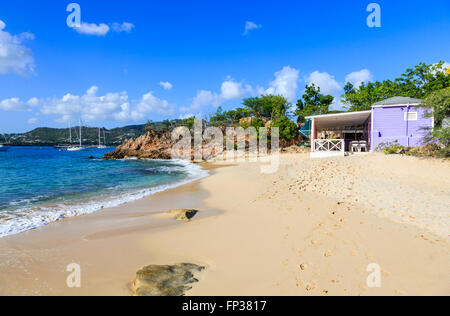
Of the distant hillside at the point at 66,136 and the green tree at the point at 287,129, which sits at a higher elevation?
the distant hillside at the point at 66,136

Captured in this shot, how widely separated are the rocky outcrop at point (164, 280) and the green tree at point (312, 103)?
38190 mm

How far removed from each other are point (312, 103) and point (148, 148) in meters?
31.5

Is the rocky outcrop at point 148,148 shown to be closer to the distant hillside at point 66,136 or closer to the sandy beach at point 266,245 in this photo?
the sandy beach at point 266,245

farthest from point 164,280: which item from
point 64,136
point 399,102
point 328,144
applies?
point 64,136

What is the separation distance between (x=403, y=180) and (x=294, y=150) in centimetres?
1929

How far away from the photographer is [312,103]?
40156 mm

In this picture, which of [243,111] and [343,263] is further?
[243,111]

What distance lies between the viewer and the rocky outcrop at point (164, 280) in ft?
10.0

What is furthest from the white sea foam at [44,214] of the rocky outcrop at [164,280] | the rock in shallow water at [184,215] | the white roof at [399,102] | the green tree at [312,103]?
the green tree at [312,103]

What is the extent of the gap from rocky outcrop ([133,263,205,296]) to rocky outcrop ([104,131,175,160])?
3386 centimetres

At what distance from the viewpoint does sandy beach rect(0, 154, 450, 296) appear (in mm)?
3232

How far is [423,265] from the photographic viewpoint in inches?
137
